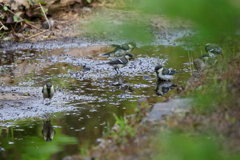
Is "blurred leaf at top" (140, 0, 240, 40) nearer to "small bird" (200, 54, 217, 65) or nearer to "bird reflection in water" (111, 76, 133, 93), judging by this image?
"small bird" (200, 54, 217, 65)

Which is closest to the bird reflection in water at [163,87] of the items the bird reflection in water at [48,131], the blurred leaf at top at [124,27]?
the bird reflection in water at [48,131]

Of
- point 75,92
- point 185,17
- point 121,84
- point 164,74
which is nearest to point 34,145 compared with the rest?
point 75,92

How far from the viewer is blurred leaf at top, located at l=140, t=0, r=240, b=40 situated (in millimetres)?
1584

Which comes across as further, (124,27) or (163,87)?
(163,87)

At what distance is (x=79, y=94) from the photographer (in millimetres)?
8414

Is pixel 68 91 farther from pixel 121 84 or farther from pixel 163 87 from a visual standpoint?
pixel 163 87

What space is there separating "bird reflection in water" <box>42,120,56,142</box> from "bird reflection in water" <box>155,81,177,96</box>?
2.78 metres

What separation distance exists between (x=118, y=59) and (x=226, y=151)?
8.61 m

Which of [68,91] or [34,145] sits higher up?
[34,145]

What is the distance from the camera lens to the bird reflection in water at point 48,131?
6090 millimetres

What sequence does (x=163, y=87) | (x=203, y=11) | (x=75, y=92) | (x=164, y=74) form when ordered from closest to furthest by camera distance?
1. (x=203, y=11)
2. (x=75, y=92)
3. (x=163, y=87)
4. (x=164, y=74)

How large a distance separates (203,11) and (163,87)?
7.51 meters

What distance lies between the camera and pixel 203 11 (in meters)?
1.63

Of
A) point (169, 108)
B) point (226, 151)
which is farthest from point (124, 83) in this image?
point (226, 151)
